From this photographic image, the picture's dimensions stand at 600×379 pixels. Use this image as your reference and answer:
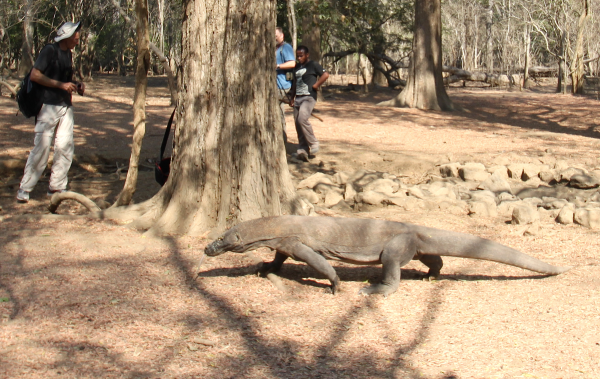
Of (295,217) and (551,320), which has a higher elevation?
(295,217)

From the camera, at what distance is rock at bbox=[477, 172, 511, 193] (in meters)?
8.05

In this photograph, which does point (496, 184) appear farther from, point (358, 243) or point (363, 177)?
point (358, 243)

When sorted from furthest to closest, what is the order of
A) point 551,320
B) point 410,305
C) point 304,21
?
point 304,21 → point 410,305 → point 551,320

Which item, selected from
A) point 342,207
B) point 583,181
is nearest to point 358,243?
point 342,207

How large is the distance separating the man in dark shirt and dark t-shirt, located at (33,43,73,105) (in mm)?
3750

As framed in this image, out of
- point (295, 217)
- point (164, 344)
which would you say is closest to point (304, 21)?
point (295, 217)

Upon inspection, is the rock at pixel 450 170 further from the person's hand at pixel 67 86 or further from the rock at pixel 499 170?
the person's hand at pixel 67 86

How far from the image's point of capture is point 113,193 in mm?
7418

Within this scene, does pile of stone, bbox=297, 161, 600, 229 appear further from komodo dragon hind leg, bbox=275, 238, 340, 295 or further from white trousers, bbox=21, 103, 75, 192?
komodo dragon hind leg, bbox=275, 238, 340, 295

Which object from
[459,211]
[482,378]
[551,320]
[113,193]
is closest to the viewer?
[482,378]

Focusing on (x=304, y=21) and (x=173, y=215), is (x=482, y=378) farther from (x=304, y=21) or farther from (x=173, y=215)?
(x=304, y=21)

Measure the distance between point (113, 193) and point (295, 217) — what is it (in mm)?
3877

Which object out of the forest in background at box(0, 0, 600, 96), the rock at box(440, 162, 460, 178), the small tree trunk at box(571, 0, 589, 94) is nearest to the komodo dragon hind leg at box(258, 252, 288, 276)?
the rock at box(440, 162, 460, 178)

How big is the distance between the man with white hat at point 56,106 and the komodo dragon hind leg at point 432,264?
3.86 metres
